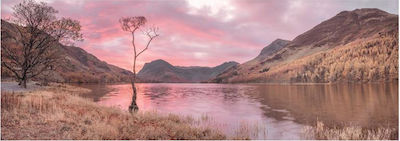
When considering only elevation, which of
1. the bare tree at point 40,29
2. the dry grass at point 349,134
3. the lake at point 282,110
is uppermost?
the bare tree at point 40,29

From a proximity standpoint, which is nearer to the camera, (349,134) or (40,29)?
(349,134)

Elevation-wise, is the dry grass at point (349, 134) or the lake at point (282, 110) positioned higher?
the dry grass at point (349, 134)

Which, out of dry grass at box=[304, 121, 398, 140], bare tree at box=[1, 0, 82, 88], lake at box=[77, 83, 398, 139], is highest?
bare tree at box=[1, 0, 82, 88]

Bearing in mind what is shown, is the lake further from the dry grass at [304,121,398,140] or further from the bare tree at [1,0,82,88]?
the bare tree at [1,0,82,88]

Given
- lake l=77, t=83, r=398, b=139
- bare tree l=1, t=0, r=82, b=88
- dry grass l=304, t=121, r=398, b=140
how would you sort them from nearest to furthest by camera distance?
1. dry grass l=304, t=121, r=398, b=140
2. lake l=77, t=83, r=398, b=139
3. bare tree l=1, t=0, r=82, b=88

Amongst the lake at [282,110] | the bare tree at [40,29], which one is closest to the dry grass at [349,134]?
the lake at [282,110]

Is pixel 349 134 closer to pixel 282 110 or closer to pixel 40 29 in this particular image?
pixel 282 110

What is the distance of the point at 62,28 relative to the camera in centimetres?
4594

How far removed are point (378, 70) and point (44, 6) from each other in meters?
217

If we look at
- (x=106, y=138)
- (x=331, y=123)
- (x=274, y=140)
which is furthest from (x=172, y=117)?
(x=331, y=123)

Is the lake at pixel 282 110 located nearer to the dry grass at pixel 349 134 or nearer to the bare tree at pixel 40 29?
the dry grass at pixel 349 134

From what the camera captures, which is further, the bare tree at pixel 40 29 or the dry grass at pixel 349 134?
the bare tree at pixel 40 29

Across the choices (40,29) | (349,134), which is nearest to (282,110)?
(349,134)

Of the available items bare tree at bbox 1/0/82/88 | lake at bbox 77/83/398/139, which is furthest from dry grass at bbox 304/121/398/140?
bare tree at bbox 1/0/82/88
